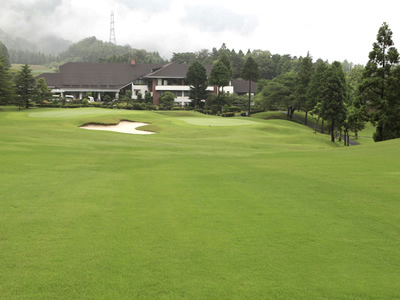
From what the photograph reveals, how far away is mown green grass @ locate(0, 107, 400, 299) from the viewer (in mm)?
5492

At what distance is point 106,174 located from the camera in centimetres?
1436

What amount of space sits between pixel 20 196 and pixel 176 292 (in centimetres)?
653

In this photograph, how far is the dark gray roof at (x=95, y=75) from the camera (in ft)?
330

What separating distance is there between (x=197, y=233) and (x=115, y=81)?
9998 centimetres

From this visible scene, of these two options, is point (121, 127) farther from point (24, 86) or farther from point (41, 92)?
point (41, 92)

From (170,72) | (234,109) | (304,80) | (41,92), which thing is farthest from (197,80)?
(41,92)

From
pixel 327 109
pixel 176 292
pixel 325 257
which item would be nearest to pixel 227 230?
pixel 325 257

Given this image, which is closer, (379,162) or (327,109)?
(379,162)

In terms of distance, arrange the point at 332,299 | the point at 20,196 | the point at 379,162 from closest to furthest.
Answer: the point at 332,299 → the point at 20,196 → the point at 379,162

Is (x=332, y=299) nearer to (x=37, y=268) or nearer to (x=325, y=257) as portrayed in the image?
(x=325, y=257)

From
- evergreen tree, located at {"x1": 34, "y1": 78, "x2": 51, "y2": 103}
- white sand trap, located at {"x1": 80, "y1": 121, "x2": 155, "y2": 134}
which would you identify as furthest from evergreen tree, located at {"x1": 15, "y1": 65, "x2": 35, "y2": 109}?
white sand trap, located at {"x1": 80, "y1": 121, "x2": 155, "y2": 134}

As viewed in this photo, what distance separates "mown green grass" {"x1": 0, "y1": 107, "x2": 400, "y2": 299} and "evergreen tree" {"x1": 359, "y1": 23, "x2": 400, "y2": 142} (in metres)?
26.5

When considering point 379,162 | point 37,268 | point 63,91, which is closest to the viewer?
point 37,268

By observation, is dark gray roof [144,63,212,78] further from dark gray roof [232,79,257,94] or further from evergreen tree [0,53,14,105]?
evergreen tree [0,53,14,105]
